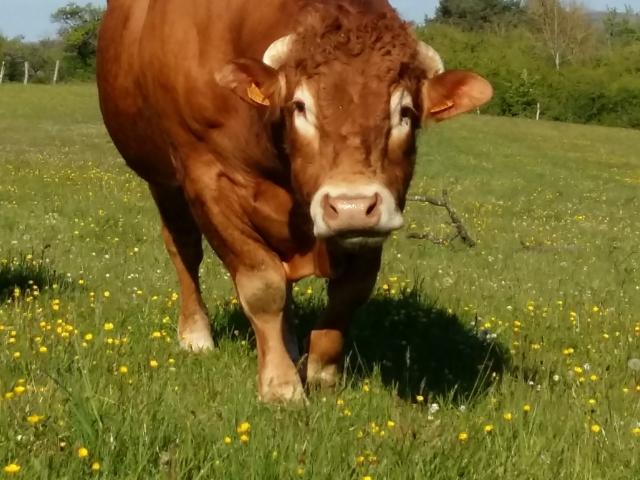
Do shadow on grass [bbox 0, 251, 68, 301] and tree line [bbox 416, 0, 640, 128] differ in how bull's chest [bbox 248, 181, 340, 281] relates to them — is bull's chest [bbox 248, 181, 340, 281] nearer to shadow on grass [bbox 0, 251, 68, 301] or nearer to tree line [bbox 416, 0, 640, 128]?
shadow on grass [bbox 0, 251, 68, 301]

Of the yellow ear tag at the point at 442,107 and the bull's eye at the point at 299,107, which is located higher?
the yellow ear tag at the point at 442,107

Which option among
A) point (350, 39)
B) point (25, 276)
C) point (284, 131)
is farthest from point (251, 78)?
point (25, 276)

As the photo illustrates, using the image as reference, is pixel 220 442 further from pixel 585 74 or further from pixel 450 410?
pixel 585 74

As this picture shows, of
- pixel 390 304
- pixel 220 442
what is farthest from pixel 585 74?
pixel 220 442

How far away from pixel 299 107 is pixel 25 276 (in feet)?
13.4

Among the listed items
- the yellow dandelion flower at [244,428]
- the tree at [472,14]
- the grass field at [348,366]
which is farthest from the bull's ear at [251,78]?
the tree at [472,14]

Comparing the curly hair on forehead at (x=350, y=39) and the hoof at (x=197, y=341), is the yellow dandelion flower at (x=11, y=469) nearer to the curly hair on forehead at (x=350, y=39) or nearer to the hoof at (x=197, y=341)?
the curly hair on forehead at (x=350, y=39)

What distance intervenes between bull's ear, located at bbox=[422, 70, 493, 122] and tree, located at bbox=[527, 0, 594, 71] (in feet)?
308

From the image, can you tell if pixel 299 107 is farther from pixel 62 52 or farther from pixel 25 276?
pixel 62 52

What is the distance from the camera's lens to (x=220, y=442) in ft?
12.3

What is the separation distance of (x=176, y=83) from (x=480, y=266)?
23.3 ft

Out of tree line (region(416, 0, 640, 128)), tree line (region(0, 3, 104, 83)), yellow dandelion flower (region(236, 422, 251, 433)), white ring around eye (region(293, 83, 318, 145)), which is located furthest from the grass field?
tree line (region(0, 3, 104, 83))

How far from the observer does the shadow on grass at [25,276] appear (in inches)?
304

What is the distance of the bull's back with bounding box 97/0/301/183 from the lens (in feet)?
18.1
